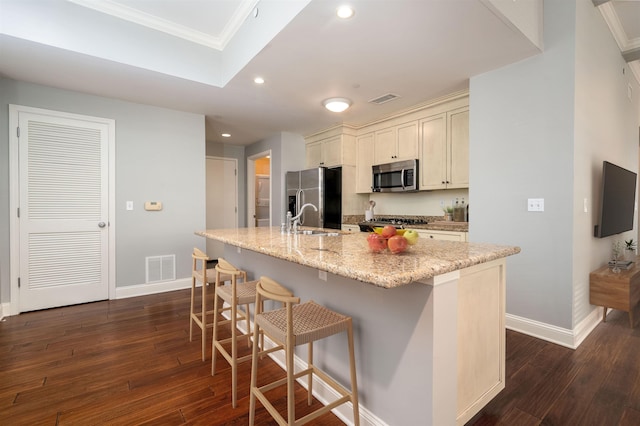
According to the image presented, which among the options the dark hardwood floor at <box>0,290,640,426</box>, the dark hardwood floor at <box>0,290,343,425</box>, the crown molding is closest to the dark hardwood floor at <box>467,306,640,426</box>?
the dark hardwood floor at <box>0,290,640,426</box>

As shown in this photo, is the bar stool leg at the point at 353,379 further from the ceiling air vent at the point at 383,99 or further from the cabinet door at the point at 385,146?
the cabinet door at the point at 385,146

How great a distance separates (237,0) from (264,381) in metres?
2.93

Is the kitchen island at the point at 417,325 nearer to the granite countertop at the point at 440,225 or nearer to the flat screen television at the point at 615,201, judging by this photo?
the granite countertop at the point at 440,225

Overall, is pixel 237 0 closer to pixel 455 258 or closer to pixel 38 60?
pixel 38 60

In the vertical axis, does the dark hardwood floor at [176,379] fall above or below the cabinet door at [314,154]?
below

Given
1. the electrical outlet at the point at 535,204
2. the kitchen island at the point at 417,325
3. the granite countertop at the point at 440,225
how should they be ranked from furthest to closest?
the granite countertop at the point at 440,225 → the electrical outlet at the point at 535,204 → the kitchen island at the point at 417,325

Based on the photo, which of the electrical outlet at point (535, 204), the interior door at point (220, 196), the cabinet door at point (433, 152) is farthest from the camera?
the interior door at point (220, 196)

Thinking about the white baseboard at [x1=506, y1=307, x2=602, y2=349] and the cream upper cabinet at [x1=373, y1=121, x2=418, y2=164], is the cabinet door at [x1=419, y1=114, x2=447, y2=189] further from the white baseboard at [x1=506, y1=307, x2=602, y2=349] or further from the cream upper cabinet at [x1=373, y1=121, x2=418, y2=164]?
the white baseboard at [x1=506, y1=307, x2=602, y2=349]

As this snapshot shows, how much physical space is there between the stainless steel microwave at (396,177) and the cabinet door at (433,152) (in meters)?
0.10

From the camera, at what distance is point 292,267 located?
206cm

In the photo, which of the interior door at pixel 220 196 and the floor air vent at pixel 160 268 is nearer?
the floor air vent at pixel 160 268

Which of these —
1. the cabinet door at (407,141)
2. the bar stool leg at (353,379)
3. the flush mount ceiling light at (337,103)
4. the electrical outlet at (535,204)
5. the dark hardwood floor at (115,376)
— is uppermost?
the flush mount ceiling light at (337,103)

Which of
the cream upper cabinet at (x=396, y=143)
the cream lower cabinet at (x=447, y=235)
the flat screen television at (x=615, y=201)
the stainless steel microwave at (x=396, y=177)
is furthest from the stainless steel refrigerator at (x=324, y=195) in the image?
the flat screen television at (x=615, y=201)

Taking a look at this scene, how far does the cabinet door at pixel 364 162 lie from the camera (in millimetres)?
4621
